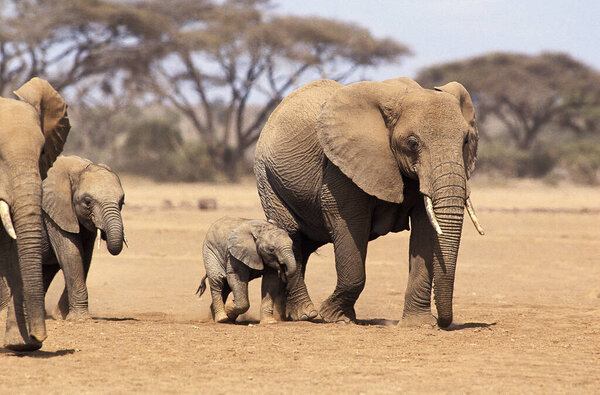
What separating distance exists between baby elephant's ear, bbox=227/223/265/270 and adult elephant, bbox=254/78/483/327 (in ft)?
1.38

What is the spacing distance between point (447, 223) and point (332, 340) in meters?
1.19

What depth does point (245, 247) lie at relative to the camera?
26.5ft

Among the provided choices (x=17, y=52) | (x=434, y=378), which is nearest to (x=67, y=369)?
(x=434, y=378)

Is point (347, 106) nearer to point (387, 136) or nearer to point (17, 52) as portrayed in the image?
point (387, 136)

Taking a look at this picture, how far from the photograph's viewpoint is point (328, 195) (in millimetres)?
7711

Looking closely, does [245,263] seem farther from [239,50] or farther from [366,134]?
[239,50]

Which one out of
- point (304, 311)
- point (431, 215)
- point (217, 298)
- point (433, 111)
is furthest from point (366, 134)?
point (217, 298)

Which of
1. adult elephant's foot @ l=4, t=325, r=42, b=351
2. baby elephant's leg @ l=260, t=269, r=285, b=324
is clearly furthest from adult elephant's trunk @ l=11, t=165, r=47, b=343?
baby elephant's leg @ l=260, t=269, r=285, b=324

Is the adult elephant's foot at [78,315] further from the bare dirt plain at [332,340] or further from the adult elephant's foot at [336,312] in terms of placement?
the adult elephant's foot at [336,312]

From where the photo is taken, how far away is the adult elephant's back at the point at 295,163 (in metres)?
8.04

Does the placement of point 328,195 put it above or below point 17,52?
above

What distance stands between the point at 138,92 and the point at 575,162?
1608cm

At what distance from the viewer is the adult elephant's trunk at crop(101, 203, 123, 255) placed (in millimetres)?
8000

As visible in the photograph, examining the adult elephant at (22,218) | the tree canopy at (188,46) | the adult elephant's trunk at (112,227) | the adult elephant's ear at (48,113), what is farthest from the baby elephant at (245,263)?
the tree canopy at (188,46)
